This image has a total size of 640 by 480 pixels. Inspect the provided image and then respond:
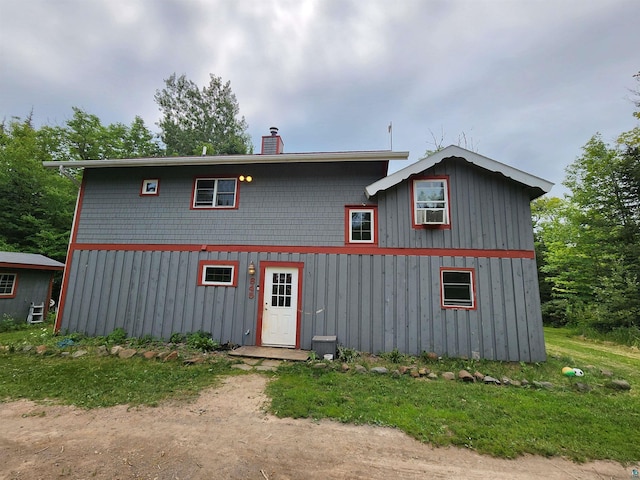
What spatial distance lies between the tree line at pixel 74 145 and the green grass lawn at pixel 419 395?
11330 mm

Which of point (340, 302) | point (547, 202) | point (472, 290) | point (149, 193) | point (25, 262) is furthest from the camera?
point (547, 202)

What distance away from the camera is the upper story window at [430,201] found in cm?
725

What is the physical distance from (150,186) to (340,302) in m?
7.04

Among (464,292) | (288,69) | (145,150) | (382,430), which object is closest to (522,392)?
(464,292)

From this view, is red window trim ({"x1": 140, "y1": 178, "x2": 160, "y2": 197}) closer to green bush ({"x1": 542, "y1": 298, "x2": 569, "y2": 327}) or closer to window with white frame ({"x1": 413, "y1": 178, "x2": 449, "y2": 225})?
window with white frame ({"x1": 413, "y1": 178, "x2": 449, "y2": 225})

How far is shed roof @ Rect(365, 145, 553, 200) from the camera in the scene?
702 centimetres

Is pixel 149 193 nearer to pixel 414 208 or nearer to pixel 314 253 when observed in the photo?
pixel 314 253

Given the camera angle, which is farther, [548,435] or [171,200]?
[171,200]

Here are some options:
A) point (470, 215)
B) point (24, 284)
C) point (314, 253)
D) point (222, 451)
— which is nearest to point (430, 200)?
point (470, 215)

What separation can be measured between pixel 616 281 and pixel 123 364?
18365 mm

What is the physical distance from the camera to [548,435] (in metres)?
3.36

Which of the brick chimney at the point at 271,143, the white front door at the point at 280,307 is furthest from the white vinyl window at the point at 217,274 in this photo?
the brick chimney at the point at 271,143

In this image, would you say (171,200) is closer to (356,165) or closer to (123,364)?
(123,364)

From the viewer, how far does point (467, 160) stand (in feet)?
24.1
